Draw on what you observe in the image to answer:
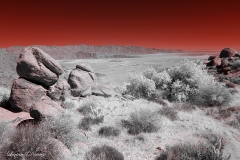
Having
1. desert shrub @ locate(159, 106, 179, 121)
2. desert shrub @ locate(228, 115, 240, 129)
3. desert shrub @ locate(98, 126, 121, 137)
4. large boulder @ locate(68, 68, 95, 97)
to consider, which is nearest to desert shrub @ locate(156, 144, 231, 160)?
desert shrub @ locate(98, 126, 121, 137)

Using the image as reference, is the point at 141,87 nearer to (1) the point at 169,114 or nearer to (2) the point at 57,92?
(1) the point at 169,114

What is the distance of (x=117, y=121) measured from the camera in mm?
6723

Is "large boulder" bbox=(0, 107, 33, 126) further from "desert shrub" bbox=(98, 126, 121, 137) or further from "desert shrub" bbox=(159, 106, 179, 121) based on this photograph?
"desert shrub" bbox=(159, 106, 179, 121)

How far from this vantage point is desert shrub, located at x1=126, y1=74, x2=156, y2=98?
10742 millimetres

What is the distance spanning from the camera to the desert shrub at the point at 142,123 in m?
5.82

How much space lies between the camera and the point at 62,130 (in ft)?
15.3

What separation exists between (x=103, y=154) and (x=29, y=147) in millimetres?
1690

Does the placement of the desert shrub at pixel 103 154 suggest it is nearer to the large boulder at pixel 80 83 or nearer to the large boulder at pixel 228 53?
the large boulder at pixel 80 83

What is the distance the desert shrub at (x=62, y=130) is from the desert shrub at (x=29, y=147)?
592mm

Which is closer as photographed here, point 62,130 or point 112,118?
point 62,130

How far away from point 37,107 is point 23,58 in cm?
286

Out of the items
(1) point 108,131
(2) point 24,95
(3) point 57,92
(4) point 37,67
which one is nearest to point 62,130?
(1) point 108,131

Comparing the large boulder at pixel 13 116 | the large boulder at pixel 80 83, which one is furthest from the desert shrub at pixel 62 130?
the large boulder at pixel 80 83

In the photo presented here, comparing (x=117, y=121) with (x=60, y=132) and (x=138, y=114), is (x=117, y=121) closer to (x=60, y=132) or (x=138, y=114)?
(x=138, y=114)
